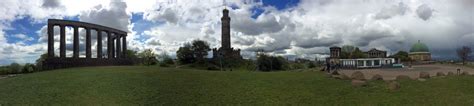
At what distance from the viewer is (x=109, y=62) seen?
50.3 meters

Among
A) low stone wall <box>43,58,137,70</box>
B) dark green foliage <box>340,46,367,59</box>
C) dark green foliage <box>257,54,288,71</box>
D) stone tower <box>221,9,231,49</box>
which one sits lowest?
dark green foliage <box>257,54,288,71</box>

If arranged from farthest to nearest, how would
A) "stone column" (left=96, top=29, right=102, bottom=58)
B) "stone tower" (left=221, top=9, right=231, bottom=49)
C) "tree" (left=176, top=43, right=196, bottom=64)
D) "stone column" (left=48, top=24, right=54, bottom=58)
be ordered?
1. "stone tower" (left=221, top=9, right=231, bottom=49)
2. "tree" (left=176, top=43, right=196, bottom=64)
3. "stone column" (left=96, top=29, right=102, bottom=58)
4. "stone column" (left=48, top=24, right=54, bottom=58)

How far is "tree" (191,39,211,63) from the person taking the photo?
240 feet

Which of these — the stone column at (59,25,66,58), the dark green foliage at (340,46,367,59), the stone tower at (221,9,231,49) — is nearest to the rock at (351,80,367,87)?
the stone column at (59,25,66,58)

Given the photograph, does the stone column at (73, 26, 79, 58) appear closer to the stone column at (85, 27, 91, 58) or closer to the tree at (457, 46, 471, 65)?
the stone column at (85, 27, 91, 58)

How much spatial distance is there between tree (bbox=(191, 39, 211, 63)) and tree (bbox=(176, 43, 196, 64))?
940 millimetres

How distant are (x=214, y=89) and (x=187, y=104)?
3.01 meters

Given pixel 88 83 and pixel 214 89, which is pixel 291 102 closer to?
pixel 214 89

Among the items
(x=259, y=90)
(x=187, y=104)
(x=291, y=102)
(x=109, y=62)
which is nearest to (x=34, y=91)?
(x=187, y=104)

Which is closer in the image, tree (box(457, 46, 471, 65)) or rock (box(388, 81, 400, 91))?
rock (box(388, 81, 400, 91))

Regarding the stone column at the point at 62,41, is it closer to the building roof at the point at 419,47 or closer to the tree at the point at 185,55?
the tree at the point at 185,55

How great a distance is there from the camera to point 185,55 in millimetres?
72188

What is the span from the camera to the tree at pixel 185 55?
72000mm

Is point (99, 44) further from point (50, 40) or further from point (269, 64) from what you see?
point (269, 64)
